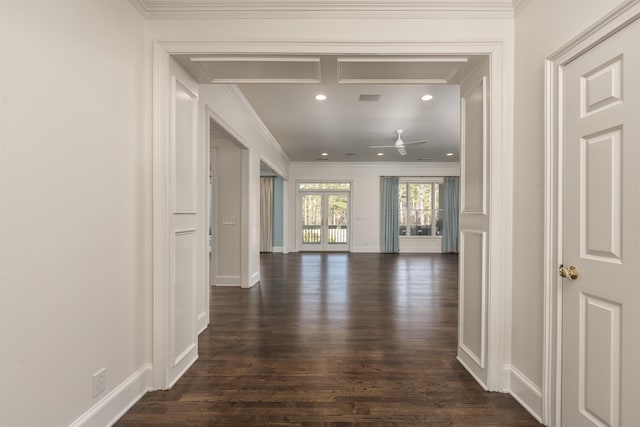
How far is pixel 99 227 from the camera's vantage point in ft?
5.97

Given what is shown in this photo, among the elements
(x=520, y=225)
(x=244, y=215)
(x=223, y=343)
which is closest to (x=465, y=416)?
(x=520, y=225)

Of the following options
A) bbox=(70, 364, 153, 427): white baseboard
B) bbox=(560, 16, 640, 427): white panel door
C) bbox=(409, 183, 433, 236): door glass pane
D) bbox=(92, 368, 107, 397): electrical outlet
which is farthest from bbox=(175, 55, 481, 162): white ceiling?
bbox=(70, 364, 153, 427): white baseboard

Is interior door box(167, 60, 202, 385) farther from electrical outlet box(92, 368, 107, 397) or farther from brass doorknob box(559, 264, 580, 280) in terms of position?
Answer: brass doorknob box(559, 264, 580, 280)

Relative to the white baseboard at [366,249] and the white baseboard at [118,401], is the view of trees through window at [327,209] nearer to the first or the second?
the white baseboard at [366,249]

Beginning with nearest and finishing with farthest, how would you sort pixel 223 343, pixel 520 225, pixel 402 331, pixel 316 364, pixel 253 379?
pixel 520 225, pixel 253 379, pixel 316 364, pixel 223 343, pixel 402 331

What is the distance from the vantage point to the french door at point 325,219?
10930 millimetres

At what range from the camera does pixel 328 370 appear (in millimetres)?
2541

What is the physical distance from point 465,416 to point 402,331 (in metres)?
1.45

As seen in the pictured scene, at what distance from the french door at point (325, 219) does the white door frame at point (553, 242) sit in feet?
29.6

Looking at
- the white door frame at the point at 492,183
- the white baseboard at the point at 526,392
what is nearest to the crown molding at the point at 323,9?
the white door frame at the point at 492,183

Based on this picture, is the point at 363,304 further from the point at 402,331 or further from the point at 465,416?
the point at 465,416

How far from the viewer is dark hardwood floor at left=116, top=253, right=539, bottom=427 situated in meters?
1.98

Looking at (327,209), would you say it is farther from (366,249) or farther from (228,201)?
(228,201)

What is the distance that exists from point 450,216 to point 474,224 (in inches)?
345
